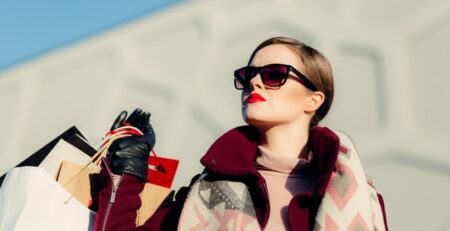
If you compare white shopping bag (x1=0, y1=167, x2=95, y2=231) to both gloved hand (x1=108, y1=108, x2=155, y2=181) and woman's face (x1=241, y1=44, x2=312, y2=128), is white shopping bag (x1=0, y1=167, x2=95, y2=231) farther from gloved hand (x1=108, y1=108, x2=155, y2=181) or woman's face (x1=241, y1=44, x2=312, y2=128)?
woman's face (x1=241, y1=44, x2=312, y2=128)

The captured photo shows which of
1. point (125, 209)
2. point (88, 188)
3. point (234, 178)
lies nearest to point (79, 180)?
point (88, 188)

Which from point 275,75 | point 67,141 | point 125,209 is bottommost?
point 125,209

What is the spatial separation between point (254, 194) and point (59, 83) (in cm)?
281

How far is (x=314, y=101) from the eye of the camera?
103cm

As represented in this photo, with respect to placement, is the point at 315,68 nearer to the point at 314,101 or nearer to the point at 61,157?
the point at 314,101

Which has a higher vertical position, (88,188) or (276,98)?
(276,98)

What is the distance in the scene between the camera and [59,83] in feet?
11.4

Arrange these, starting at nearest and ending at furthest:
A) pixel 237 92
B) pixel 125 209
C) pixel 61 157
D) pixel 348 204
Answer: pixel 348 204
pixel 125 209
pixel 61 157
pixel 237 92

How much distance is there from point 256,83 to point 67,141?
429mm

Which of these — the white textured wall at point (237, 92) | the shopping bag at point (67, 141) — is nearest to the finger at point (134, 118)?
the shopping bag at point (67, 141)

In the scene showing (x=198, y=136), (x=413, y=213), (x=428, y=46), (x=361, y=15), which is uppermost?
(x=361, y=15)

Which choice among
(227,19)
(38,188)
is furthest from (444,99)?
(38,188)

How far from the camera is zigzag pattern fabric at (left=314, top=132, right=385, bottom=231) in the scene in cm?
84

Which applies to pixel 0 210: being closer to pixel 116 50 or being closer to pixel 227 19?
pixel 227 19
